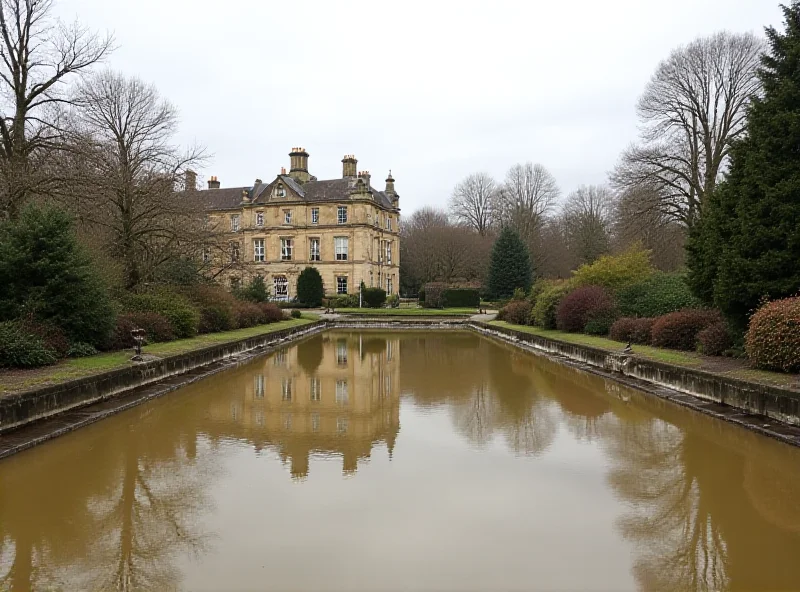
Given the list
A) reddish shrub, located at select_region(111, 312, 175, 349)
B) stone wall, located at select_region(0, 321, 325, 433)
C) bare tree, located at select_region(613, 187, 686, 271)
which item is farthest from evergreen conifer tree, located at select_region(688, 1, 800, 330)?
reddish shrub, located at select_region(111, 312, 175, 349)

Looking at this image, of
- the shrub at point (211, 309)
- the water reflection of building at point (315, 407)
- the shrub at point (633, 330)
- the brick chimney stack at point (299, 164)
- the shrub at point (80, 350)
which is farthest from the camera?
the brick chimney stack at point (299, 164)

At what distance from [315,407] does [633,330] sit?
36.7ft

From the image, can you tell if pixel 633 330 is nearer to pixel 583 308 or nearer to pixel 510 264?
pixel 583 308

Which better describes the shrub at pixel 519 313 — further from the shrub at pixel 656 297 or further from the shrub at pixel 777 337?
the shrub at pixel 777 337

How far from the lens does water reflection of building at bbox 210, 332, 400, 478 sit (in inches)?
311

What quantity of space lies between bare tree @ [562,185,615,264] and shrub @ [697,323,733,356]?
35.0 m

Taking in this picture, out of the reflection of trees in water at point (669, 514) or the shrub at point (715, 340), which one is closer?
the reflection of trees in water at point (669, 514)

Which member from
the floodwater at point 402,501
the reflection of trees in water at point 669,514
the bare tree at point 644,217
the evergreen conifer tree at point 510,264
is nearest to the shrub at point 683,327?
the floodwater at point 402,501

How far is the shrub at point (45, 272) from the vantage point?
42.0 ft

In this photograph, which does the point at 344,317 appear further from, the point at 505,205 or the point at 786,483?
the point at 786,483

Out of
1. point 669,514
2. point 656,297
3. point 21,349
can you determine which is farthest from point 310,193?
point 669,514

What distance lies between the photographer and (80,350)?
43.8 ft

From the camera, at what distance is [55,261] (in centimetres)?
1311

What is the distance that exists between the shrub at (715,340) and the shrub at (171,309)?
14638 mm
